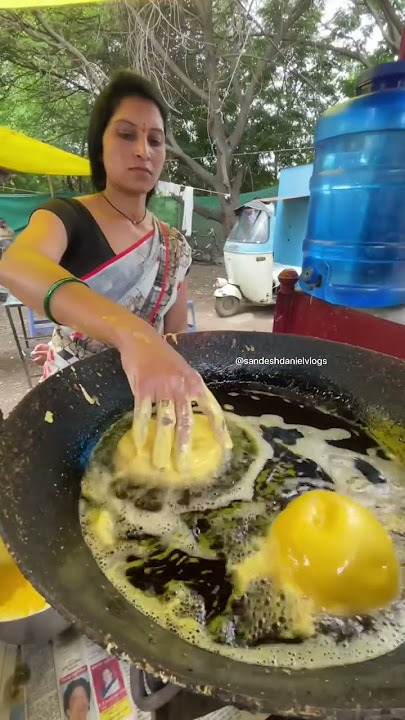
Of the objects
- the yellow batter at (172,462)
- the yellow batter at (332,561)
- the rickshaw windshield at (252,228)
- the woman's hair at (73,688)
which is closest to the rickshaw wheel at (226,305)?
the rickshaw windshield at (252,228)

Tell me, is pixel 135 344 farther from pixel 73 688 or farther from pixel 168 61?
pixel 168 61

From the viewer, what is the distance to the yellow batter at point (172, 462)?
913mm

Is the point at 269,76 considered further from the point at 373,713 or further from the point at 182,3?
the point at 373,713

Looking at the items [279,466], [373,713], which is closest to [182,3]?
[279,466]

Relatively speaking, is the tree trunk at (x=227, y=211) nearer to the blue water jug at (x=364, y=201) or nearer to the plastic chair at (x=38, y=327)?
the plastic chair at (x=38, y=327)

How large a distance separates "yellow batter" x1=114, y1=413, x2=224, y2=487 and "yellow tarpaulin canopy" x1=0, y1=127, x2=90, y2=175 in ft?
14.6

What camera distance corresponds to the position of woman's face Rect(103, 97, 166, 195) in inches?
52.5

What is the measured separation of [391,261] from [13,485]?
5.39ft

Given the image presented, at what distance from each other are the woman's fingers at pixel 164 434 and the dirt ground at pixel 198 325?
1163 millimetres

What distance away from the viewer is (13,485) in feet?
2.44

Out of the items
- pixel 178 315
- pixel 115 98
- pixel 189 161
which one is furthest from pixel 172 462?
pixel 189 161

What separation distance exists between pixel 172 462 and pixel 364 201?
4.74 ft

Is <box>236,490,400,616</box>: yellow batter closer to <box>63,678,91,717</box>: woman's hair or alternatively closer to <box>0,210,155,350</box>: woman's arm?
<box>0,210,155,350</box>: woman's arm

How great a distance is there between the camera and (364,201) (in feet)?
5.91
